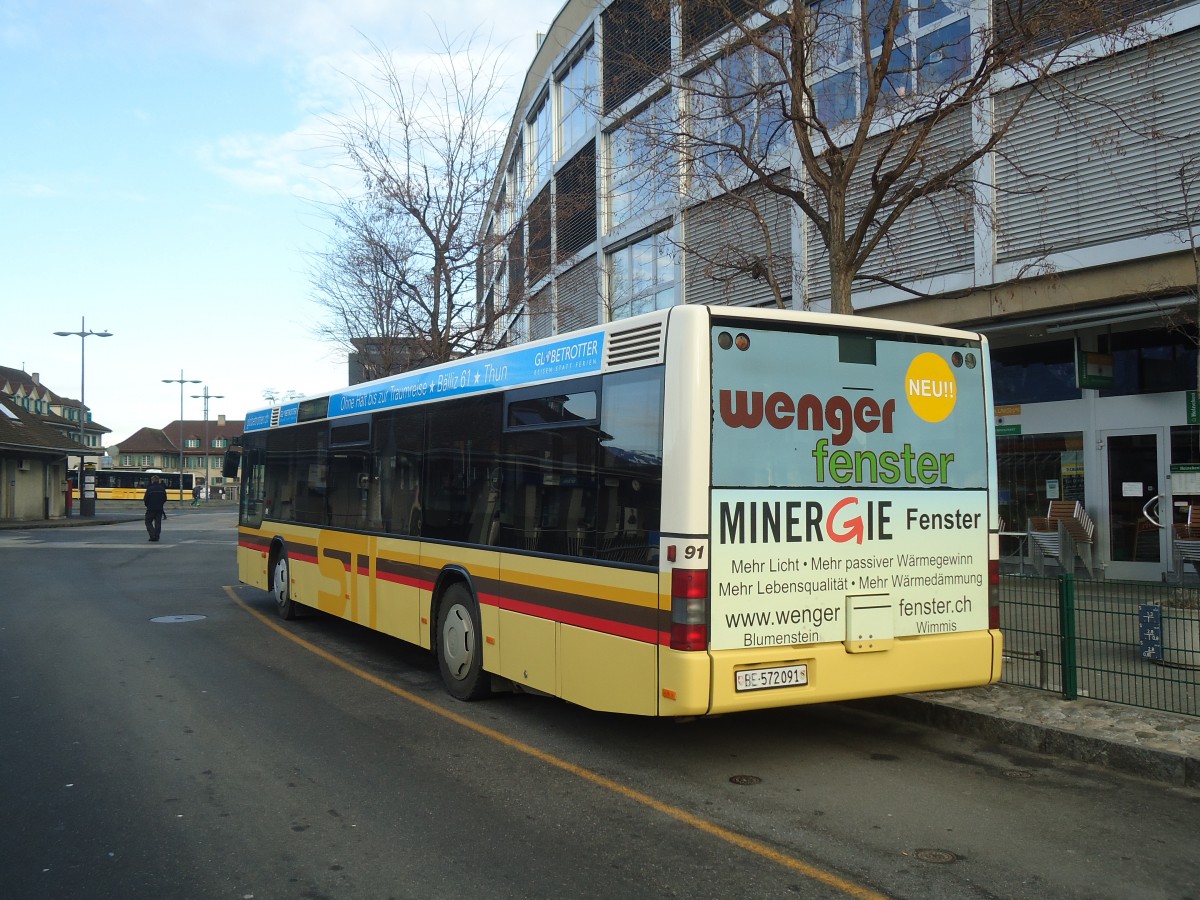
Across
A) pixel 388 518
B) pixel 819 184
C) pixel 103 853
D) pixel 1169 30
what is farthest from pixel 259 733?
pixel 1169 30

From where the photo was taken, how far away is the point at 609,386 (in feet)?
21.7

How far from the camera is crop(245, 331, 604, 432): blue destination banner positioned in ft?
22.9

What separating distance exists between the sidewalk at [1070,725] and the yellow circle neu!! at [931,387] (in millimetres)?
2197

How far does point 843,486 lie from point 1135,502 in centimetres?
1051

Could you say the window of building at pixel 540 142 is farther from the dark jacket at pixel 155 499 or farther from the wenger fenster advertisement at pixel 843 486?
the wenger fenster advertisement at pixel 843 486

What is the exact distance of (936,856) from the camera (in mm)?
4805

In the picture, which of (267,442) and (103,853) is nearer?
(103,853)

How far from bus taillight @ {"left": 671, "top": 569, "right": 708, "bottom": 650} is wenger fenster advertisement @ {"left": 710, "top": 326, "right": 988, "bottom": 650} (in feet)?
0.30

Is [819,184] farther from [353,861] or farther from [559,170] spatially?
[559,170]

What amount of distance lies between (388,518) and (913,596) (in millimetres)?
5336

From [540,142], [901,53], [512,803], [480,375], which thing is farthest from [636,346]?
[540,142]

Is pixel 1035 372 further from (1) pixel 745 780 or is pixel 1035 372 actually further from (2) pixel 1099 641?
(1) pixel 745 780

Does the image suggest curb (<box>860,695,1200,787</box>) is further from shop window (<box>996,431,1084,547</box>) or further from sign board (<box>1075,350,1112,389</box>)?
shop window (<box>996,431,1084,547</box>)

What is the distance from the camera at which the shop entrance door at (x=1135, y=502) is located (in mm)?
14492
